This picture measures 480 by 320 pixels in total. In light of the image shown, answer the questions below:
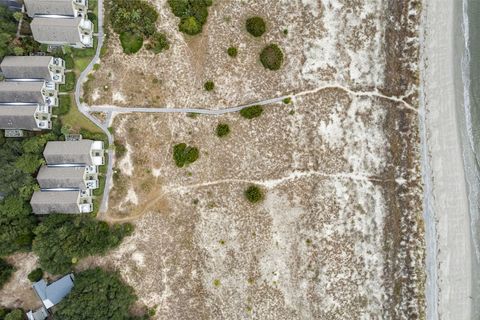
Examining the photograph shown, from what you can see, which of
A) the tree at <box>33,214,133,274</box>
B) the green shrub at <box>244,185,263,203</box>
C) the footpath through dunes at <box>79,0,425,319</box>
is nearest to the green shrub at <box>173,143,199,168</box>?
the footpath through dunes at <box>79,0,425,319</box>

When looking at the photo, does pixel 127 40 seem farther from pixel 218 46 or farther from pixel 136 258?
pixel 136 258

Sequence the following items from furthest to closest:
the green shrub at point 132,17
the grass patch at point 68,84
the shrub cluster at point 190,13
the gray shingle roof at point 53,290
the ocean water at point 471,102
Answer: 1. the ocean water at point 471,102
2. the shrub cluster at point 190,13
3. the grass patch at point 68,84
4. the green shrub at point 132,17
5. the gray shingle roof at point 53,290

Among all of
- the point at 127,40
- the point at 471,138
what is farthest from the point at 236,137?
the point at 471,138

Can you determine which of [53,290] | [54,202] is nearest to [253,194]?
[54,202]

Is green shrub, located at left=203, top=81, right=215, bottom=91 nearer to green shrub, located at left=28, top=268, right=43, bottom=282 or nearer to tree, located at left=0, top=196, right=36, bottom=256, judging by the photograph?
tree, located at left=0, top=196, right=36, bottom=256

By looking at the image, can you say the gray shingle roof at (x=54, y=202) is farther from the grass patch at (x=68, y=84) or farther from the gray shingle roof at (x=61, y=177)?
the grass patch at (x=68, y=84)

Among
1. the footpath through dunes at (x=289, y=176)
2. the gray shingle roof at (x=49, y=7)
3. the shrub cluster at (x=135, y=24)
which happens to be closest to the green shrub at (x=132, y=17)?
the shrub cluster at (x=135, y=24)
